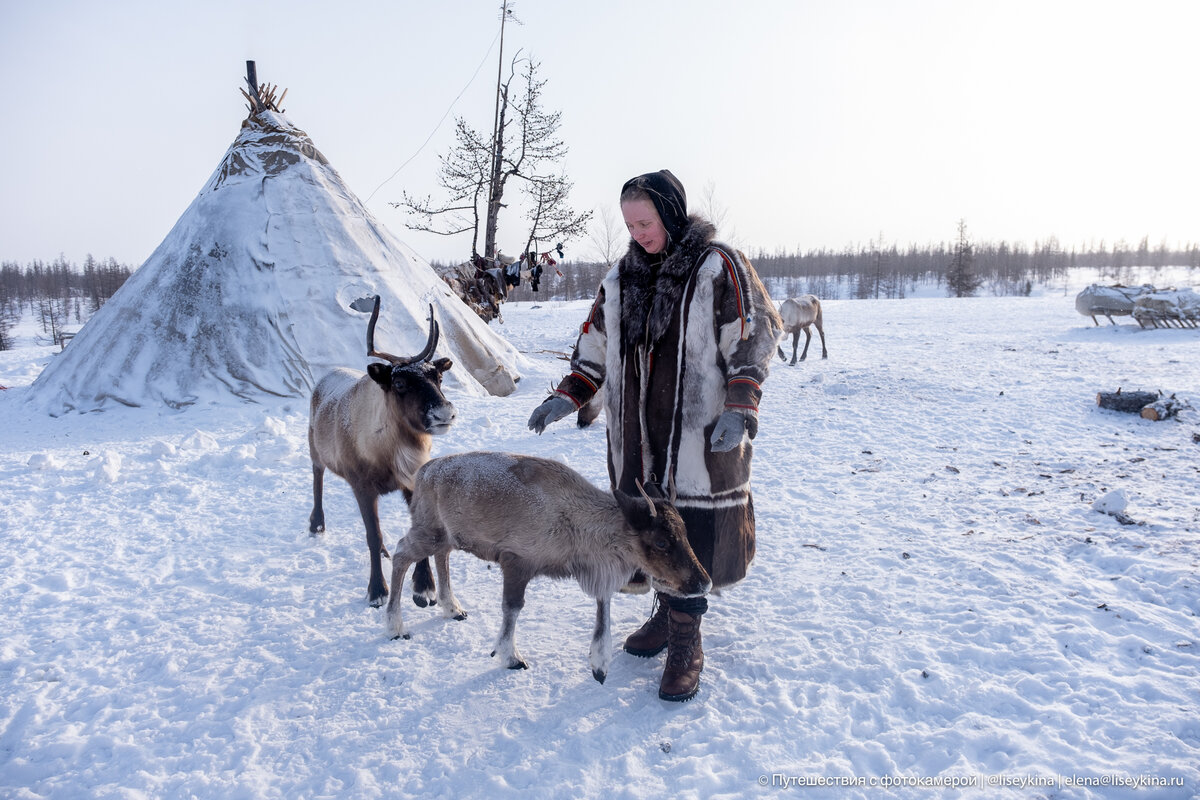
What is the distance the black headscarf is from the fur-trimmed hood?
6 centimetres

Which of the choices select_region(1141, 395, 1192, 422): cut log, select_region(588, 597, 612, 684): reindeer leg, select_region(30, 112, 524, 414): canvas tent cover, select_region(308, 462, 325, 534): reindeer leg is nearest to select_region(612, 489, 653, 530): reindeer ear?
select_region(588, 597, 612, 684): reindeer leg

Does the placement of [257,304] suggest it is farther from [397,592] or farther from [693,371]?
[693,371]

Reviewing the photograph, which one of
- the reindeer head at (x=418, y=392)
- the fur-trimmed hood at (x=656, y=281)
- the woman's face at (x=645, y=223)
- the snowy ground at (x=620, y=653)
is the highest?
the woman's face at (x=645, y=223)

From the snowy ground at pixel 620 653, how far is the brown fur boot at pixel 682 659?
0.09 m

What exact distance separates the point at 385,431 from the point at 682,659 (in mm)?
2256

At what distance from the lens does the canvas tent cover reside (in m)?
8.41

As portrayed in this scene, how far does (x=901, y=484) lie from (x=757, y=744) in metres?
3.96

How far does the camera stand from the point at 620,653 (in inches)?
130

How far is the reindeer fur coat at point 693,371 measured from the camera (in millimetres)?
2762

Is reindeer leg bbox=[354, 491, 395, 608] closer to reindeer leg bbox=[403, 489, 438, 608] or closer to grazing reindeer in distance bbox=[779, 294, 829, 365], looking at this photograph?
reindeer leg bbox=[403, 489, 438, 608]

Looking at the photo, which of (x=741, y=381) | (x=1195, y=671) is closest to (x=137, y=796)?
(x=741, y=381)

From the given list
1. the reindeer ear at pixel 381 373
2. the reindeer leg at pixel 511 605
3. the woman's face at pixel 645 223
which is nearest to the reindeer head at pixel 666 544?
the reindeer leg at pixel 511 605

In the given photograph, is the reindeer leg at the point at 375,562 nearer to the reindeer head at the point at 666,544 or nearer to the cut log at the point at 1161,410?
the reindeer head at the point at 666,544

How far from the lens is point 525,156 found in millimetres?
17797
